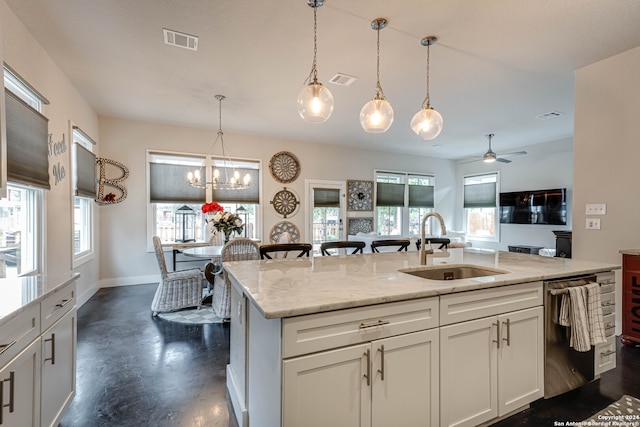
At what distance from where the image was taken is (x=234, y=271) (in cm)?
195

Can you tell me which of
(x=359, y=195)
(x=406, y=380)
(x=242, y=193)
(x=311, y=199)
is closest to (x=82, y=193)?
(x=242, y=193)

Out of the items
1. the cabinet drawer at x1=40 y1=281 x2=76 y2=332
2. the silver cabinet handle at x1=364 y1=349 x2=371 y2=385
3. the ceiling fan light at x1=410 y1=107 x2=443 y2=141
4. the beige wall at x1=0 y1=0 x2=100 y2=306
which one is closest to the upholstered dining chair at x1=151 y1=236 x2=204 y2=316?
the beige wall at x1=0 y1=0 x2=100 y2=306

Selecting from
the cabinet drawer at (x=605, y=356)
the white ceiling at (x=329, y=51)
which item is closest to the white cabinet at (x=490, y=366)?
the cabinet drawer at (x=605, y=356)

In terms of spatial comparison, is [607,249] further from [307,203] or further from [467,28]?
[307,203]

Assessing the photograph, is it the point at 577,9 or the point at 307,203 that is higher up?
the point at 577,9

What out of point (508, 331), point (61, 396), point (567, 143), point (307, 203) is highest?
point (567, 143)

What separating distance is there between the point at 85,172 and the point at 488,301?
505cm

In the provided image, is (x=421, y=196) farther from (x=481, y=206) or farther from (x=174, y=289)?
(x=174, y=289)

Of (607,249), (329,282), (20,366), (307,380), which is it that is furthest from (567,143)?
(20,366)

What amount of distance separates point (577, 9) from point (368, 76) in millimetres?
1820

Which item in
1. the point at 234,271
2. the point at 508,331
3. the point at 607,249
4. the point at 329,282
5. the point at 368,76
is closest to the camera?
the point at 329,282

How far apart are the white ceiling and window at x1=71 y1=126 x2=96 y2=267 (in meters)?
0.64

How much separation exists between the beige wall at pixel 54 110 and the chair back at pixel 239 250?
1741 mm

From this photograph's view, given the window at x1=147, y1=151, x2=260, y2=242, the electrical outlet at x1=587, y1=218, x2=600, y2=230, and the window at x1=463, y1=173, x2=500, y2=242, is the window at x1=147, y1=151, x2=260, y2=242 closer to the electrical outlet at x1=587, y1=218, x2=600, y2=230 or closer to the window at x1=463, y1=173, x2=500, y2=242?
the electrical outlet at x1=587, y1=218, x2=600, y2=230
